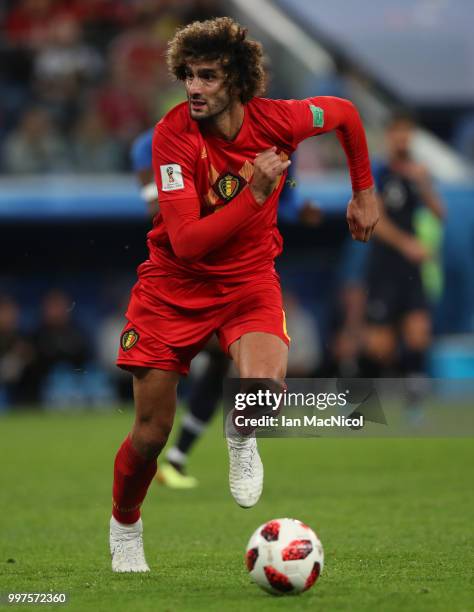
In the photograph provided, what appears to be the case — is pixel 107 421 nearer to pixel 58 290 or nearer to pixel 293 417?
pixel 58 290

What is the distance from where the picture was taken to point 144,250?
17078 millimetres

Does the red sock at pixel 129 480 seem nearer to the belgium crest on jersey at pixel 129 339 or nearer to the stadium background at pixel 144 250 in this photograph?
the belgium crest on jersey at pixel 129 339

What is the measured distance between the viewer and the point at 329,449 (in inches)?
436

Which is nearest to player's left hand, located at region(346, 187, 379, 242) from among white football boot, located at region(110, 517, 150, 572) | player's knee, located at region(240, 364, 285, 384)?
player's knee, located at region(240, 364, 285, 384)

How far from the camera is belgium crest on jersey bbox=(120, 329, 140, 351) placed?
17.2 feet

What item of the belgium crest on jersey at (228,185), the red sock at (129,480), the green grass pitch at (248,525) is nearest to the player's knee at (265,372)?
the red sock at (129,480)

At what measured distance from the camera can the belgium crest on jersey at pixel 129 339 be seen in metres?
5.23

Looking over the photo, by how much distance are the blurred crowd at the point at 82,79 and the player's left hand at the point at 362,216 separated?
10.7 meters

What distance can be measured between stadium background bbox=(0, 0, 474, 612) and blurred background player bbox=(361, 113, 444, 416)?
88 cm

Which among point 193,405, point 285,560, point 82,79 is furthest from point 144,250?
point 285,560

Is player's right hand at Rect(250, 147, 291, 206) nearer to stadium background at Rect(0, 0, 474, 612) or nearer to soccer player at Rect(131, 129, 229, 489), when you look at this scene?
stadium background at Rect(0, 0, 474, 612)

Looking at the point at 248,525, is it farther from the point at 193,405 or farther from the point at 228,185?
the point at 228,185

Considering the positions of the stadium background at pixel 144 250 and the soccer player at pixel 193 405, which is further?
the soccer player at pixel 193 405

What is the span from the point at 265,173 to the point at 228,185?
0.33m
